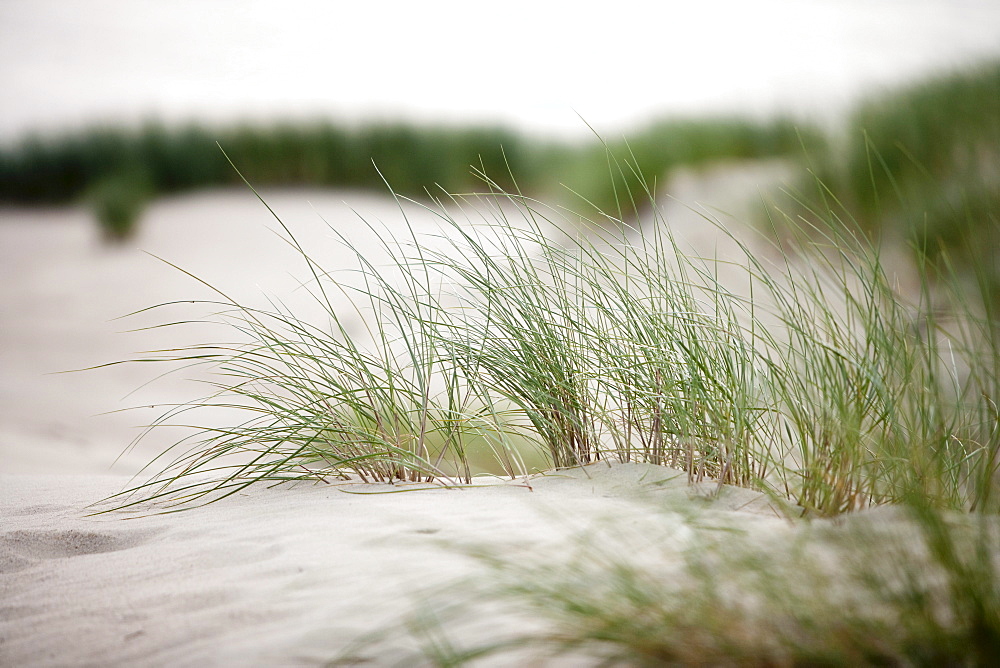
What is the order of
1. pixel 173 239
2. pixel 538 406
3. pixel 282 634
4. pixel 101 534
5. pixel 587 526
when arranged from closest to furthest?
pixel 282 634, pixel 587 526, pixel 101 534, pixel 538 406, pixel 173 239

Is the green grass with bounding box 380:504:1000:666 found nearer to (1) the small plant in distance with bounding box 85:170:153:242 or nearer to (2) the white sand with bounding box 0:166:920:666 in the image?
(2) the white sand with bounding box 0:166:920:666

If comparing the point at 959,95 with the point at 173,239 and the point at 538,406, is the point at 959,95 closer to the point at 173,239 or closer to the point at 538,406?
the point at 538,406

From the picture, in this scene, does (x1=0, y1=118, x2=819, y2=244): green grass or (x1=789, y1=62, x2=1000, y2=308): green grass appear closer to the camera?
(x1=789, y1=62, x2=1000, y2=308): green grass

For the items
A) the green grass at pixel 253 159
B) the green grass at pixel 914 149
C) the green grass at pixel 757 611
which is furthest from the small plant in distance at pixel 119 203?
the green grass at pixel 757 611

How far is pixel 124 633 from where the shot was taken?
0.87 meters

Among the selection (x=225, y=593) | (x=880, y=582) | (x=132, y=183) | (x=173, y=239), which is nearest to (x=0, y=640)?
(x=225, y=593)

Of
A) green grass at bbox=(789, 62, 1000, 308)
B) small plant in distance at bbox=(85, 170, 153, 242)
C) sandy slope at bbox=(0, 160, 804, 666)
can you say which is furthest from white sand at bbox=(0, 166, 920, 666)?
small plant in distance at bbox=(85, 170, 153, 242)

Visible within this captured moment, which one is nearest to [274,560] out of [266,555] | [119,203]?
[266,555]

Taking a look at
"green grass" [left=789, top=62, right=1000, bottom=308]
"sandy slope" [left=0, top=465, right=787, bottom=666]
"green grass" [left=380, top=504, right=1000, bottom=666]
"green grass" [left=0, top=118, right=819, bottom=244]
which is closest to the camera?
Answer: "green grass" [left=380, top=504, right=1000, bottom=666]

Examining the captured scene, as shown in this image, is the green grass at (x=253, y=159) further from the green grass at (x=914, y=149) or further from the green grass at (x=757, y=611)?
the green grass at (x=757, y=611)

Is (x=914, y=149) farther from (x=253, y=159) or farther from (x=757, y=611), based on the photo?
(x=253, y=159)

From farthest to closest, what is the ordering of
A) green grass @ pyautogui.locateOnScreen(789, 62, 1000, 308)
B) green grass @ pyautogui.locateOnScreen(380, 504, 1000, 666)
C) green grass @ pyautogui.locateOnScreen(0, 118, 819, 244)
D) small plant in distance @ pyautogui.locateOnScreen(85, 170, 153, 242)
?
green grass @ pyautogui.locateOnScreen(0, 118, 819, 244)
small plant in distance @ pyautogui.locateOnScreen(85, 170, 153, 242)
green grass @ pyautogui.locateOnScreen(789, 62, 1000, 308)
green grass @ pyautogui.locateOnScreen(380, 504, 1000, 666)

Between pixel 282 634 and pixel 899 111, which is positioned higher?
pixel 899 111

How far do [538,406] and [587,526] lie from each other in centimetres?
44
